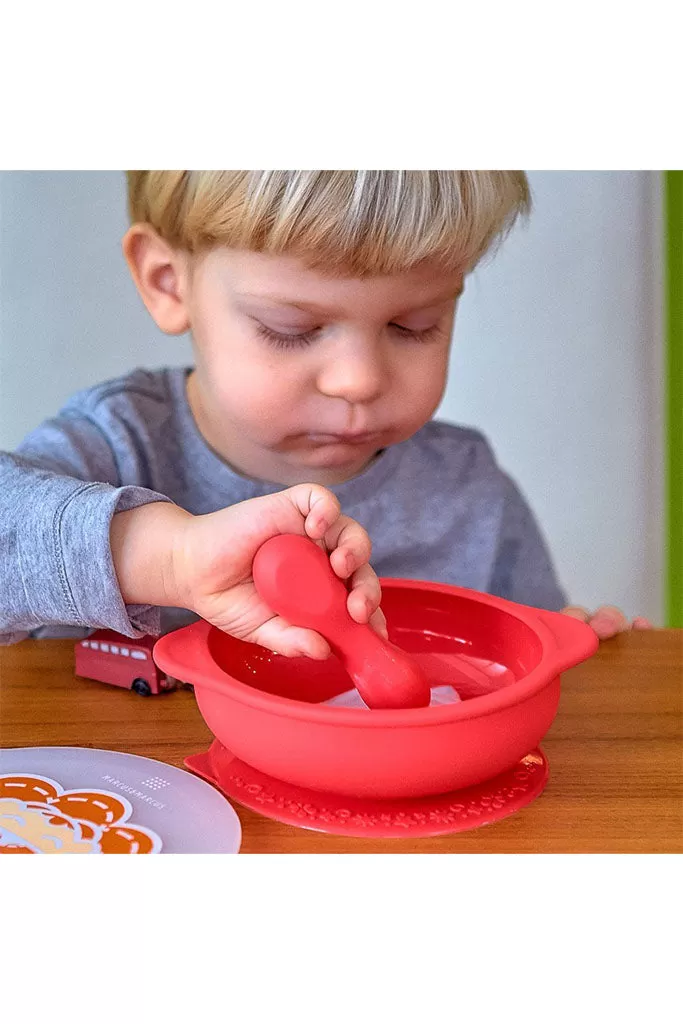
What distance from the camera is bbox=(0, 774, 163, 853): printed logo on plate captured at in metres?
0.49

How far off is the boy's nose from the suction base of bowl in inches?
10.4

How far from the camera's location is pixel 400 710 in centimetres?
48

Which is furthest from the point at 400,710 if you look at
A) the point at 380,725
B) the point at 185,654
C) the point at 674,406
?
the point at 674,406

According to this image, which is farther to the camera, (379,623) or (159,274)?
(159,274)

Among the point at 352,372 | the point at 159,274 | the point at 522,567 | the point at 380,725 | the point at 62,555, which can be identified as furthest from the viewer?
the point at 522,567

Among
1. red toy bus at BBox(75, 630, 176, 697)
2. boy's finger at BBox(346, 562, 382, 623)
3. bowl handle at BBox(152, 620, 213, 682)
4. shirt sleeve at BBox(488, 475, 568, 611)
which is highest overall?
boy's finger at BBox(346, 562, 382, 623)

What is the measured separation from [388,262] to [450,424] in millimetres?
318

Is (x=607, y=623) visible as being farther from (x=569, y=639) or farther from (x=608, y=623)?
(x=569, y=639)

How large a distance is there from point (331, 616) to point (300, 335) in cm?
23

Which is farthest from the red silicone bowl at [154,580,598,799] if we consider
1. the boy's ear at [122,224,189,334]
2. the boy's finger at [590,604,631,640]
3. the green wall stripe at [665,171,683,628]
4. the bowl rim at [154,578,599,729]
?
the green wall stripe at [665,171,683,628]

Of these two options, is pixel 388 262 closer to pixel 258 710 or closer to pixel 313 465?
pixel 313 465

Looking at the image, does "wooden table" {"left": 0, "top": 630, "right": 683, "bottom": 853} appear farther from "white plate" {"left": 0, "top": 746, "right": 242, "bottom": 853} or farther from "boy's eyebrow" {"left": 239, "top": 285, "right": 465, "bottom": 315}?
"boy's eyebrow" {"left": 239, "top": 285, "right": 465, "bottom": 315}
